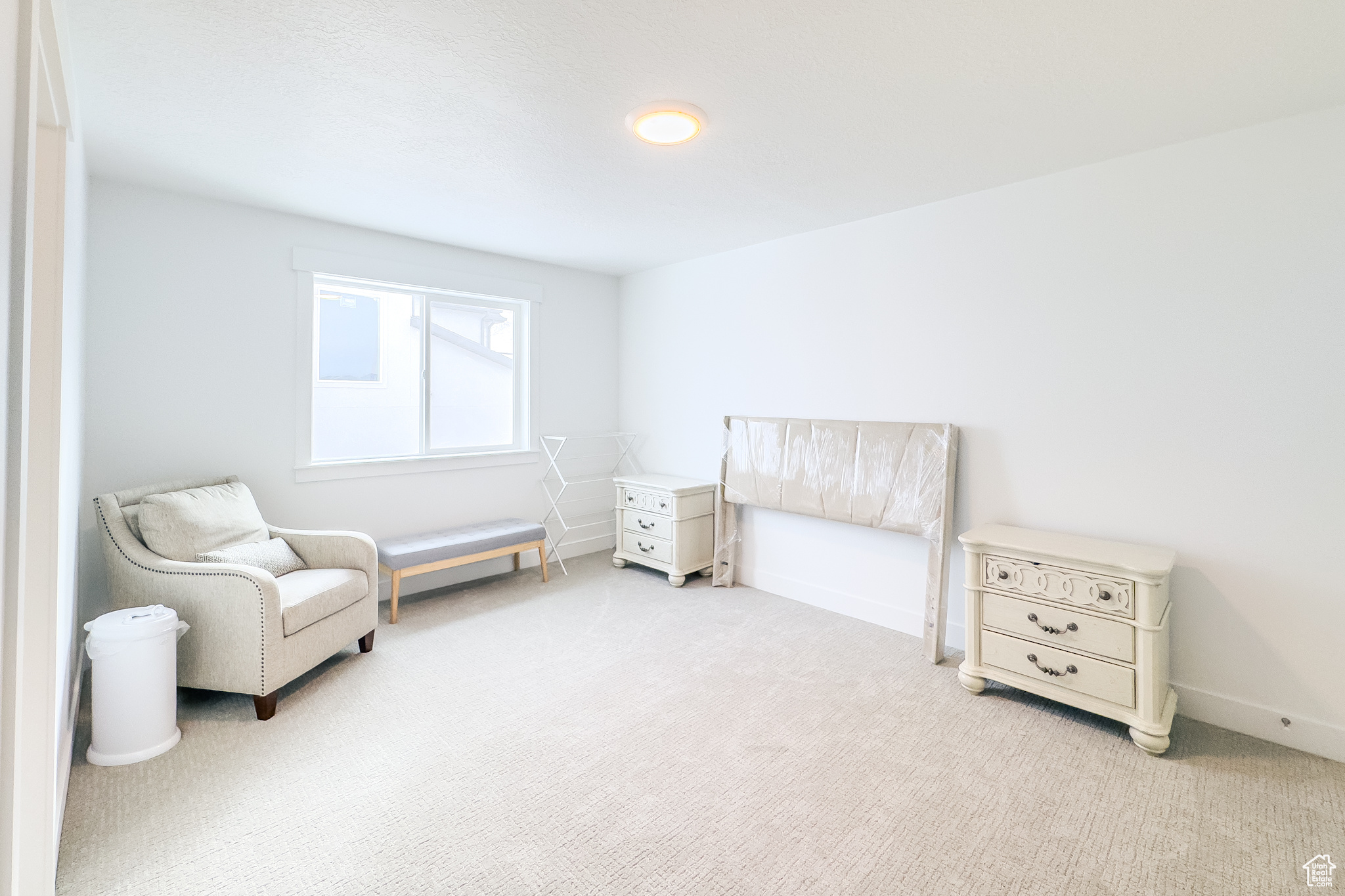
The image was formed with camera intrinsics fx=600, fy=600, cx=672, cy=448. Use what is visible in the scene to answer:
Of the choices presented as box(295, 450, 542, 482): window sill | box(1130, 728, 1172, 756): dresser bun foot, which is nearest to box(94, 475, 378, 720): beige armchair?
box(295, 450, 542, 482): window sill

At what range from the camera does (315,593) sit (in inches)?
103

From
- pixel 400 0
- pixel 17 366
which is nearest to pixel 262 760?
pixel 17 366

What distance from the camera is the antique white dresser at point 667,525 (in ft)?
13.4

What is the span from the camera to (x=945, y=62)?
1828 millimetres

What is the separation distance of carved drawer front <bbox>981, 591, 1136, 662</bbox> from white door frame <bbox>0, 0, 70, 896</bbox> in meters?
2.93

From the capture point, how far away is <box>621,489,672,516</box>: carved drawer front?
413 cm

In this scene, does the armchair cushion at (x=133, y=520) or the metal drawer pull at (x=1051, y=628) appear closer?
the metal drawer pull at (x=1051, y=628)

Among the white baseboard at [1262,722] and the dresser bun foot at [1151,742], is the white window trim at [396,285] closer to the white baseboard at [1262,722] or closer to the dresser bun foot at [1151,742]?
the dresser bun foot at [1151,742]

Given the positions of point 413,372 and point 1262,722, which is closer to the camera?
point 1262,722

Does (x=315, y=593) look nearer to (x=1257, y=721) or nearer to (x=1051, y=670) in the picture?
(x=1051, y=670)

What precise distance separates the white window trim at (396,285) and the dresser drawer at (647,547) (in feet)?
3.08

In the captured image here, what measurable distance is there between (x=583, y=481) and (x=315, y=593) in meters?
2.41

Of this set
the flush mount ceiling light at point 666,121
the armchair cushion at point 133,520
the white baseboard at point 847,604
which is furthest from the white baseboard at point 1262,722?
the armchair cushion at point 133,520

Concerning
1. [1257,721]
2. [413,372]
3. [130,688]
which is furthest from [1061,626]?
[413,372]
